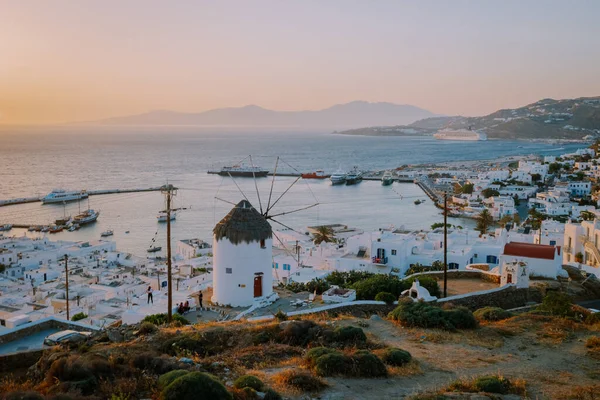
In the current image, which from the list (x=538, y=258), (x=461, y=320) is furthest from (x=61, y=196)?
(x=461, y=320)

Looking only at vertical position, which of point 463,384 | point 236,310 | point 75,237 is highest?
point 463,384

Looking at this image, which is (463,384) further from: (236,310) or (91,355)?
(236,310)

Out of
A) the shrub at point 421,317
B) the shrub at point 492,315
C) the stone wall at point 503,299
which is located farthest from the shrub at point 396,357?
the stone wall at point 503,299

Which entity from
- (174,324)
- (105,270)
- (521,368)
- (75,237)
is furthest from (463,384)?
(75,237)

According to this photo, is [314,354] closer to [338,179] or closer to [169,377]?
[169,377]

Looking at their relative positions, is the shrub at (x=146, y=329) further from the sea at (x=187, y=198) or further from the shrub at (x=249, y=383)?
the sea at (x=187, y=198)

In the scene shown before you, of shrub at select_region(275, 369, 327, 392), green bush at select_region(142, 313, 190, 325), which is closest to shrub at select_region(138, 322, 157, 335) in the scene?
green bush at select_region(142, 313, 190, 325)

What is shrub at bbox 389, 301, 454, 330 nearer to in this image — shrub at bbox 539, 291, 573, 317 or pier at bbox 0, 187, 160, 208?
shrub at bbox 539, 291, 573, 317
